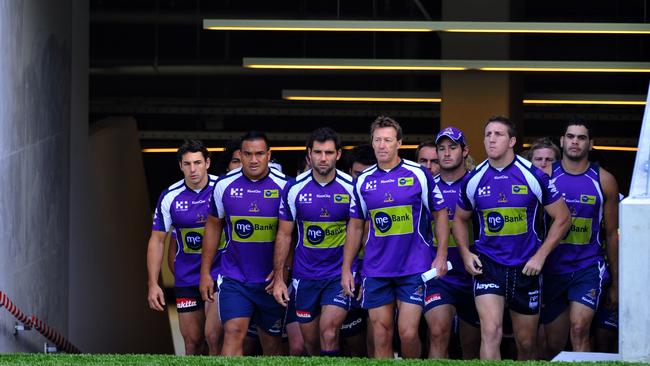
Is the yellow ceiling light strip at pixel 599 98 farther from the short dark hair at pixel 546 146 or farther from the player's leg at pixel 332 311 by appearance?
the player's leg at pixel 332 311

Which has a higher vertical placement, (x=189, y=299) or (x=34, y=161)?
(x=34, y=161)

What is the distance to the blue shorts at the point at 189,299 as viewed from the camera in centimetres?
1073

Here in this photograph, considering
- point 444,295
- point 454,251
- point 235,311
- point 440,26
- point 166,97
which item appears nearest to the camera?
point 444,295

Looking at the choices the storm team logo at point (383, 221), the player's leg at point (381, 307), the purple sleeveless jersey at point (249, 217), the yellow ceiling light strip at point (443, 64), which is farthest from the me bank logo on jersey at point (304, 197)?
the yellow ceiling light strip at point (443, 64)

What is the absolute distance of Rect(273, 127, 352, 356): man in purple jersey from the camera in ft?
31.0

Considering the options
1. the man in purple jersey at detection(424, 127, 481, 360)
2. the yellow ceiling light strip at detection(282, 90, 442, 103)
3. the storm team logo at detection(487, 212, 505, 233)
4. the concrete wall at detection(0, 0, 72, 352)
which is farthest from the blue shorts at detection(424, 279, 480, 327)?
the yellow ceiling light strip at detection(282, 90, 442, 103)

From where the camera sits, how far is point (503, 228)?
29.5 ft

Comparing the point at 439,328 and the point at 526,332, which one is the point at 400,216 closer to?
the point at 439,328

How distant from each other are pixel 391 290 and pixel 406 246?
34 centimetres

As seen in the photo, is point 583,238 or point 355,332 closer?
point 583,238

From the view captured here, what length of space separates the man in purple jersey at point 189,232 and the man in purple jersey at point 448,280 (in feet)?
5.76

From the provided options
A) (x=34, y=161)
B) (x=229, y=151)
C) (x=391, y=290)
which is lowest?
(x=391, y=290)

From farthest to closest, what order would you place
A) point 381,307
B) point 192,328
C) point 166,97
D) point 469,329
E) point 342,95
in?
1. point 166,97
2. point 342,95
3. point 192,328
4. point 469,329
5. point 381,307

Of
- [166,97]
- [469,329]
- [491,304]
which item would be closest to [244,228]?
[469,329]
